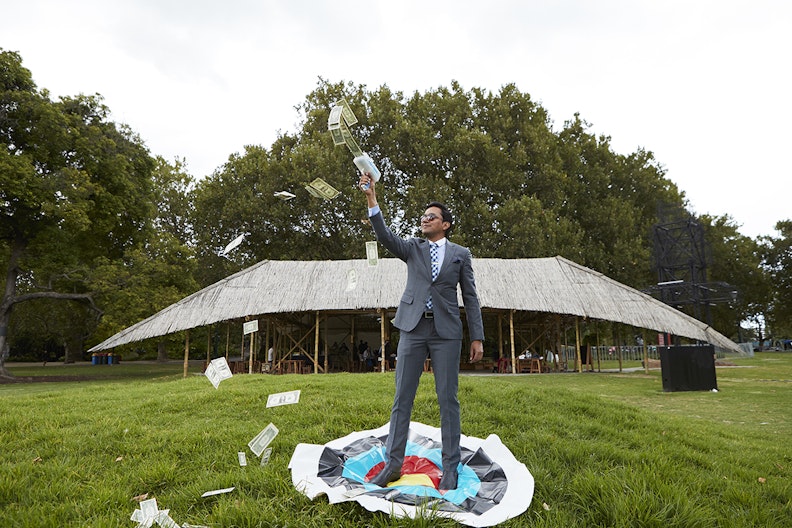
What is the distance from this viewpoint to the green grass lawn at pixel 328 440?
307cm

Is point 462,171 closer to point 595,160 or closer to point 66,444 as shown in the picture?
point 595,160

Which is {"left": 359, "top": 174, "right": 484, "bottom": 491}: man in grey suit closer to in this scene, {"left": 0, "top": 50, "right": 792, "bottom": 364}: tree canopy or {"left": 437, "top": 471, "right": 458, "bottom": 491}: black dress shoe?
{"left": 437, "top": 471, "right": 458, "bottom": 491}: black dress shoe

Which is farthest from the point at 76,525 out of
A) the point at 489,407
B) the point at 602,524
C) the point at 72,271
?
the point at 72,271

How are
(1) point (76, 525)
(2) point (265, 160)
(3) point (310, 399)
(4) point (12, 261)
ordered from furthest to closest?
(2) point (265, 160) < (4) point (12, 261) < (3) point (310, 399) < (1) point (76, 525)

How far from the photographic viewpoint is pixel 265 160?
81.0ft

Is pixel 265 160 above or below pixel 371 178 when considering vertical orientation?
above

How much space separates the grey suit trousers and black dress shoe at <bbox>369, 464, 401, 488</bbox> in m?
0.04

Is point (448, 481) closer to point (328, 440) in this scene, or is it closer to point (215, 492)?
point (328, 440)

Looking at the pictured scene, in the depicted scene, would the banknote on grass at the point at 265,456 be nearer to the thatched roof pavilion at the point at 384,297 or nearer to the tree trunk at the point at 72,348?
the thatched roof pavilion at the point at 384,297

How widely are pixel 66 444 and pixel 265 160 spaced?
854 inches

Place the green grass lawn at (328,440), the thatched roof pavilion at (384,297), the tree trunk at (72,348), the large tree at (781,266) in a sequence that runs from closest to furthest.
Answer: the green grass lawn at (328,440), the thatched roof pavilion at (384,297), the tree trunk at (72,348), the large tree at (781,266)

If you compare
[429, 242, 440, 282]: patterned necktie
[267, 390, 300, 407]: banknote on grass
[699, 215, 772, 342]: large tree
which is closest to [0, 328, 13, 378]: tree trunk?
[267, 390, 300, 407]: banknote on grass

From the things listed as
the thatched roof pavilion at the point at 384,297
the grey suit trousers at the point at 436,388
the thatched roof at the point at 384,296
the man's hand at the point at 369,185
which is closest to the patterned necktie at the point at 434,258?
the grey suit trousers at the point at 436,388

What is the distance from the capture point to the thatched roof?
1636cm
